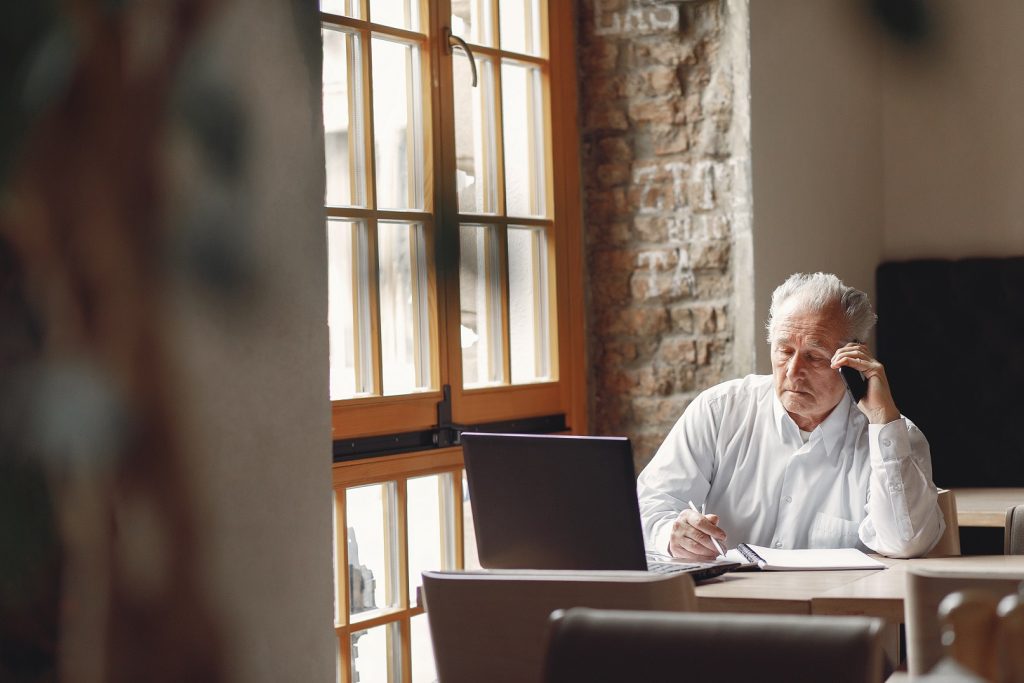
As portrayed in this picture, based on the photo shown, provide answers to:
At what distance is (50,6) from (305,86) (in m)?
0.71

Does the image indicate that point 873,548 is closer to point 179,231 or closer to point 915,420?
point 915,420

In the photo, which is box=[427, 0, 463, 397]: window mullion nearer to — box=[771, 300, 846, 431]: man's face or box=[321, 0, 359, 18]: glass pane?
box=[321, 0, 359, 18]: glass pane

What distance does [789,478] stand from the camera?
3006mm

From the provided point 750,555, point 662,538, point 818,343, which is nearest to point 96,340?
point 750,555

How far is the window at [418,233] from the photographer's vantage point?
119 inches

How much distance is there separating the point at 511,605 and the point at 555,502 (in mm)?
412

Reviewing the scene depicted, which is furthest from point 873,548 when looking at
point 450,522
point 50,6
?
point 50,6

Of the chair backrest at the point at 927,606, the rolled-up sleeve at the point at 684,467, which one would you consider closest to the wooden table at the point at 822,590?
the chair backrest at the point at 927,606

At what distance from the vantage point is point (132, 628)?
1.55 m

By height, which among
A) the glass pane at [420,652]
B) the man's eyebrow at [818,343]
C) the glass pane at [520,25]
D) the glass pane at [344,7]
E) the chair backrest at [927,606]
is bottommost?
the glass pane at [420,652]

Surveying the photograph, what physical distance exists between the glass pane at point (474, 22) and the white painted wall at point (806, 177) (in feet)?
2.68

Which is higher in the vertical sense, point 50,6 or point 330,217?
point 330,217

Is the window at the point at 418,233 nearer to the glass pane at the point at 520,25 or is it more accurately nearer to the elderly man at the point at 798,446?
the glass pane at the point at 520,25

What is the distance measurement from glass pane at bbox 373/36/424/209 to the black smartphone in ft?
3.88
